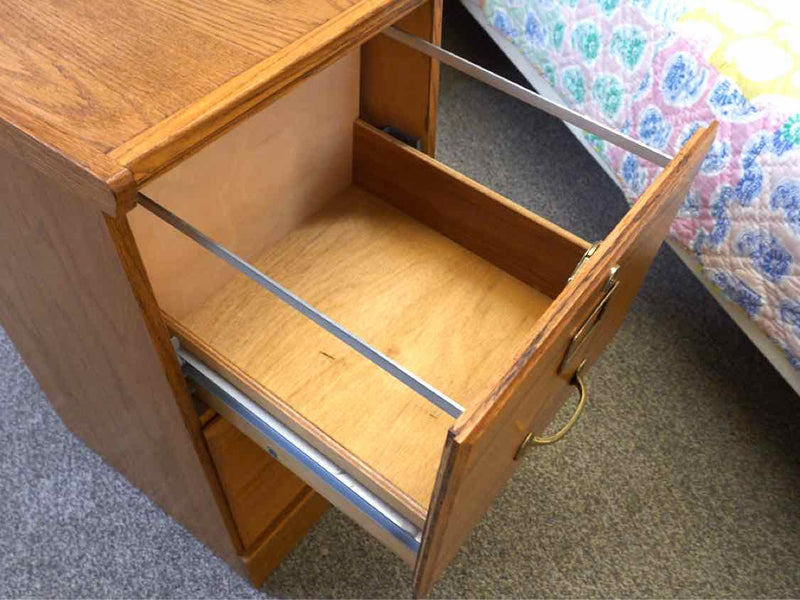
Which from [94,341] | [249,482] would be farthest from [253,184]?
[249,482]

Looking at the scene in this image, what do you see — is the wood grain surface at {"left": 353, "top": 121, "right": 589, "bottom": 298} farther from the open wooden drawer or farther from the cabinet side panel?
the cabinet side panel

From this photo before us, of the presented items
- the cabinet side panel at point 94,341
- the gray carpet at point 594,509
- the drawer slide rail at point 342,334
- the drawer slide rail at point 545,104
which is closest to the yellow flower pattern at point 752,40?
the drawer slide rail at point 545,104

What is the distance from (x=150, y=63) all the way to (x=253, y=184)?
256 mm

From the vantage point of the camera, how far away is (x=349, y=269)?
0.78 m

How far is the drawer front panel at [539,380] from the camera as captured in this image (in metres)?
0.41

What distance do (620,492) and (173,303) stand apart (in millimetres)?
679

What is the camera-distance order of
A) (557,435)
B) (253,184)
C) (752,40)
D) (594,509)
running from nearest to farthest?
(557,435) → (253,184) → (752,40) → (594,509)

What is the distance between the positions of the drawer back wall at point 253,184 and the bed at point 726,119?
0.44 metres

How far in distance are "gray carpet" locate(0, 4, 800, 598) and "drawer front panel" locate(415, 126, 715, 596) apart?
16.3 inches

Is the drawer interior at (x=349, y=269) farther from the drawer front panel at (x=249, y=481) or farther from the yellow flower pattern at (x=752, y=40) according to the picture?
the yellow flower pattern at (x=752, y=40)

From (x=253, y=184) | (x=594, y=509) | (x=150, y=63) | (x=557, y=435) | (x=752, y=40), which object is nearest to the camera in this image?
(x=150, y=63)

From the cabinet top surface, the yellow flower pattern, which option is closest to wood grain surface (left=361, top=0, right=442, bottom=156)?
the cabinet top surface

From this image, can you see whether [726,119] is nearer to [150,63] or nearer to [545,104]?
[545,104]

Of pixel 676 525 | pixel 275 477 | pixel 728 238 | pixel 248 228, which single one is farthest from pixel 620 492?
pixel 248 228
